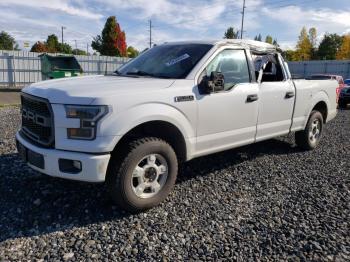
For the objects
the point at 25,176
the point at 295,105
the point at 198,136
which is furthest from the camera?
the point at 295,105

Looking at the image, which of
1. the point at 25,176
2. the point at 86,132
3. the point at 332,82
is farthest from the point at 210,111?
the point at 332,82

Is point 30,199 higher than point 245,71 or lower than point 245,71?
lower

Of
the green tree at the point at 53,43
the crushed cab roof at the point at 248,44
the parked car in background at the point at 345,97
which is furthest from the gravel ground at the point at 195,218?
the green tree at the point at 53,43

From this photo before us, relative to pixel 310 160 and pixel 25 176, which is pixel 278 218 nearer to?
pixel 310 160

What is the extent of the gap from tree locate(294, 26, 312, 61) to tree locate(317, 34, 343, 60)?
12.4ft

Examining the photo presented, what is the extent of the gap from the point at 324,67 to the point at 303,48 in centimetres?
3849

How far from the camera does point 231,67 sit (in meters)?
4.58

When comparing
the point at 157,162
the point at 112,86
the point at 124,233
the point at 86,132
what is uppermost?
the point at 112,86

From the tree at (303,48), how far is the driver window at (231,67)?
68.5m

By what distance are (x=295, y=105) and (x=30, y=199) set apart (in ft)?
13.8

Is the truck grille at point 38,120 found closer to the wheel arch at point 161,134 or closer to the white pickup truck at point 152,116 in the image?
the white pickup truck at point 152,116

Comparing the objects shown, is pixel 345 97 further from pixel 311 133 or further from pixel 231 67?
pixel 231 67

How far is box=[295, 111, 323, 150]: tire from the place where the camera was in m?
6.25

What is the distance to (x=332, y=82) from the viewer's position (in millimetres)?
6844
